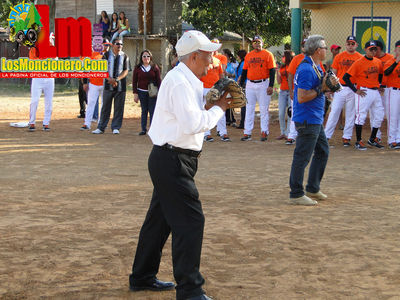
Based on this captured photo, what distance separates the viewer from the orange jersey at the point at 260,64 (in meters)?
13.9

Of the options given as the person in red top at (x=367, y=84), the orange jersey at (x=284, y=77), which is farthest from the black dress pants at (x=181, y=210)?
the orange jersey at (x=284, y=77)

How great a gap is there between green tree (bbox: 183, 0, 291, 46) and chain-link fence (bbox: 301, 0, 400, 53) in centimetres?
960

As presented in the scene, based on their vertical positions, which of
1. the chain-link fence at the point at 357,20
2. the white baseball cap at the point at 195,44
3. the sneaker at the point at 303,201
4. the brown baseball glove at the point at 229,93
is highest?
the chain-link fence at the point at 357,20

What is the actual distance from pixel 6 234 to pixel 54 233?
1.54 feet

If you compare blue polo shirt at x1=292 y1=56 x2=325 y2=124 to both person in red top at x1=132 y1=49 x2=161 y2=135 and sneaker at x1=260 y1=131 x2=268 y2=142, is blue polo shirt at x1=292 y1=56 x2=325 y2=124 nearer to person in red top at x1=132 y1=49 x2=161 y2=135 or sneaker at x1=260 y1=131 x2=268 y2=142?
sneaker at x1=260 y1=131 x2=268 y2=142

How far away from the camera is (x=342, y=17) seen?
60.7 feet

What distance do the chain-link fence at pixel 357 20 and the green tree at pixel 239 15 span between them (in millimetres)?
9597

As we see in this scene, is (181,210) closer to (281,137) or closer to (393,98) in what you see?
(393,98)

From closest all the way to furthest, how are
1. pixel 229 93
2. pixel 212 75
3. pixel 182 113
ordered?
pixel 182 113 → pixel 229 93 → pixel 212 75

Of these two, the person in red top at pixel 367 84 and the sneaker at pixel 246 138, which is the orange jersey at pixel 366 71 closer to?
the person in red top at pixel 367 84

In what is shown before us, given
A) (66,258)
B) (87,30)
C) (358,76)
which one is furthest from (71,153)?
(87,30)

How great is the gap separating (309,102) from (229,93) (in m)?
3.30

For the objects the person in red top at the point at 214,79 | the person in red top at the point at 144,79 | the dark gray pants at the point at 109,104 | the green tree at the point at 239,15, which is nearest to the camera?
the person in red top at the point at 214,79

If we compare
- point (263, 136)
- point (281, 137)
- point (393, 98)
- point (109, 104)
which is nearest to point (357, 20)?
point (281, 137)
